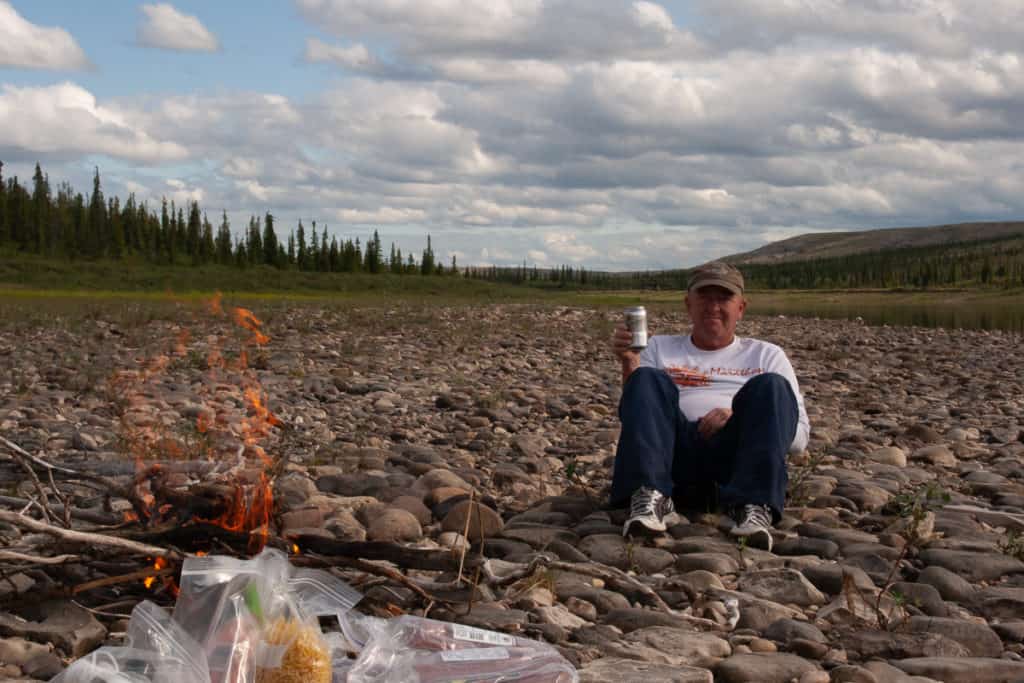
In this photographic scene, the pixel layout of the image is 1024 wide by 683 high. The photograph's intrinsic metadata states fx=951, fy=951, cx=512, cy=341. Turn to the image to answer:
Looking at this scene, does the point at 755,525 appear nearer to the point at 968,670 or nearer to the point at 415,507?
the point at 968,670

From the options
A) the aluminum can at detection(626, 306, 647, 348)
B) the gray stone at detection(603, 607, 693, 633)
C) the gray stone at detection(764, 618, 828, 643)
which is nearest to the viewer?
the gray stone at detection(764, 618, 828, 643)

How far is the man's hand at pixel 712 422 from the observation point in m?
5.29

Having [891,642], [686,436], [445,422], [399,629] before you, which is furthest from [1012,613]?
[445,422]

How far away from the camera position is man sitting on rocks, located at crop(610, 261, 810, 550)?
493 cm

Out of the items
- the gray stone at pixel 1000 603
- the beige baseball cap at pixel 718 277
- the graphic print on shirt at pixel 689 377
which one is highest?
the beige baseball cap at pixel 718 277

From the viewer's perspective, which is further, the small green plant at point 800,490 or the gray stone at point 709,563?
the small green plant at point 800,490

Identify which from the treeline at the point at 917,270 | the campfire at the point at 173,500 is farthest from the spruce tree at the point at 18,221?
the treeline at the point at 917,270

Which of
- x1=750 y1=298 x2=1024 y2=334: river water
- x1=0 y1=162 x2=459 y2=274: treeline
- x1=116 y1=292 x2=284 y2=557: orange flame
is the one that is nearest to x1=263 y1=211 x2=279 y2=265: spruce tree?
x1=0 y1=162 x2=459 y2=274: treeline

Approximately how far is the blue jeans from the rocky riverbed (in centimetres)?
28

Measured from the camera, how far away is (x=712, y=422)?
5301mm

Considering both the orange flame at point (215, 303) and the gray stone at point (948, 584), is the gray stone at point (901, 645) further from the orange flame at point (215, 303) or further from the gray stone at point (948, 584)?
the orange flame at point (215, 303)

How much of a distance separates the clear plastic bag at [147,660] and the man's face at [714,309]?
3.63 metres

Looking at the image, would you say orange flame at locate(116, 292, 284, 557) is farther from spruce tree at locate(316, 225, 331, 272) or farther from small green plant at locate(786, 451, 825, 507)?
spruce tree at locate(316, 225, 331, 272)

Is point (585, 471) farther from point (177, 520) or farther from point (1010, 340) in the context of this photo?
point (1010, 340)
